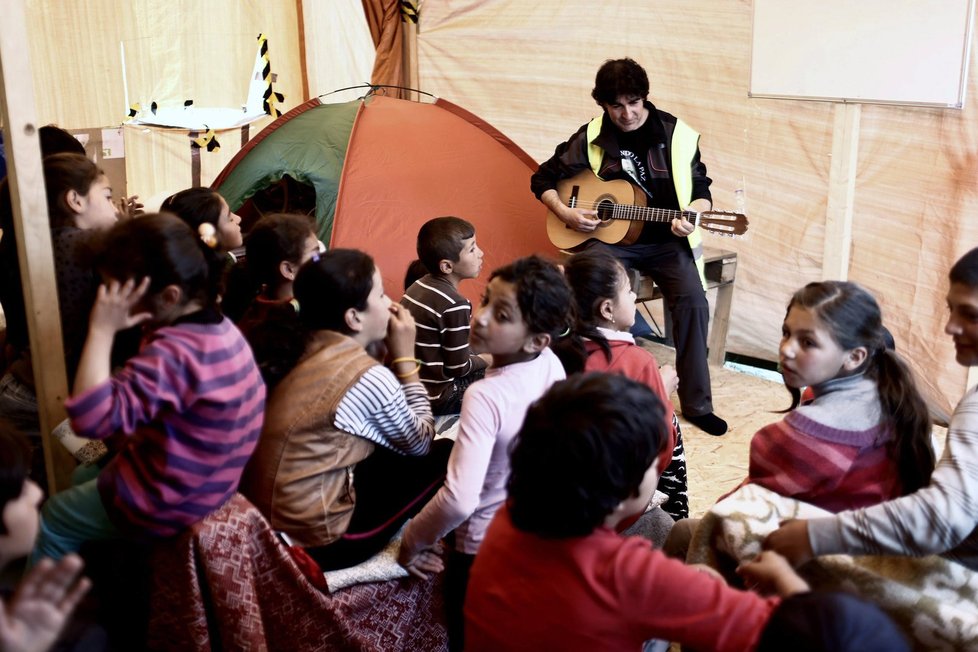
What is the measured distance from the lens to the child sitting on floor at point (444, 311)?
3.11 meters

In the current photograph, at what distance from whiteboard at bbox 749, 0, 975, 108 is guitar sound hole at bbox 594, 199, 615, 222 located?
831 mm

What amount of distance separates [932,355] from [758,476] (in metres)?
2.43

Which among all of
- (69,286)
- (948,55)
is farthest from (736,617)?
(948,55)

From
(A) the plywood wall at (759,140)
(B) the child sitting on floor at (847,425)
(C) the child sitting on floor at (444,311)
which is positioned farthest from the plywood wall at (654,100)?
(B) the child sitting on floor at (847,425)

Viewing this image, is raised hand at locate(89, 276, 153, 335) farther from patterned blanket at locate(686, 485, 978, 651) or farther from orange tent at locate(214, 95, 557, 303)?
orange tent at locate(214, 95, 557, 303)

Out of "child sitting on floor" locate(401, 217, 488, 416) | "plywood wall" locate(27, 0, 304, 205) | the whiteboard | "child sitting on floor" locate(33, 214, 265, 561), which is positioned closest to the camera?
"child sitting on floor" locate(33, 214, 265, 561)

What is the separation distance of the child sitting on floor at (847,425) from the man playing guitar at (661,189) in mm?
1918

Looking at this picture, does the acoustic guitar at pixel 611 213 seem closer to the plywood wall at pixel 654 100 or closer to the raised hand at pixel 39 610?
the plywood wall at pixel 654 100

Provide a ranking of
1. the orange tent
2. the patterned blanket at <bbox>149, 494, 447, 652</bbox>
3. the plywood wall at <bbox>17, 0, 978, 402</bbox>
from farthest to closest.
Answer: the orange tent < the plywood wall at <bbox>17, 0, 978, 402</bbox> < the patterned blanket at <bbox>149, 494, 447, 652</bbox>

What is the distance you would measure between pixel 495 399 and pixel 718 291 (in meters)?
2.82

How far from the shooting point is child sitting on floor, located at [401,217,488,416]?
10.2 feet

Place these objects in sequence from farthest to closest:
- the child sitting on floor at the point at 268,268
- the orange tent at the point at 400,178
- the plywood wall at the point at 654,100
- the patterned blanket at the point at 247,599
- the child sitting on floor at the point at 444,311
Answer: the orange tent at the point at 400,178 → the plywood wall at the point at 654,100 → the child sitting on floor at the point at 444,311 → the child sitting on floor at the point at 268,268 → the patterned blanket at the point at 247,599

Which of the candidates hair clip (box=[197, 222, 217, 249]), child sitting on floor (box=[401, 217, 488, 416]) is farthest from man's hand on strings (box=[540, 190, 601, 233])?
hair clip (box=[197, 222, 217, 249])

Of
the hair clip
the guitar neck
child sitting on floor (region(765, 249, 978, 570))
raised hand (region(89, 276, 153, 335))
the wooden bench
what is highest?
raised hand (region(89, 276, 153, 335))
